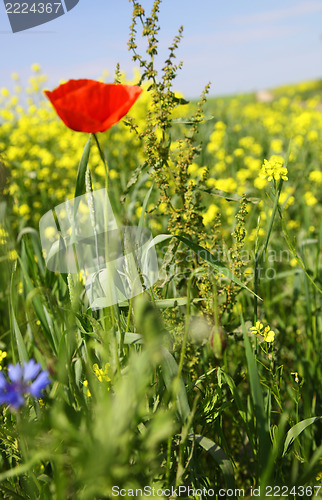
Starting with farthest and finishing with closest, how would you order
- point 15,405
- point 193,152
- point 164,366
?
1. point 193,152
2. point 164,366
3. point 15,405

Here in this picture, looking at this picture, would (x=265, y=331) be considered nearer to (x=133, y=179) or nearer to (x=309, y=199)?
(x=133, y=179)

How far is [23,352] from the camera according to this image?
1.09 metres

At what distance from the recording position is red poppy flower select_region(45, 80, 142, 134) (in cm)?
96

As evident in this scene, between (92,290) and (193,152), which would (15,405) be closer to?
(92,290)

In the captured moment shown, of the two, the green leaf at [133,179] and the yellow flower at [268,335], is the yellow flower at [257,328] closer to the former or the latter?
the yellow flower at [268,335]

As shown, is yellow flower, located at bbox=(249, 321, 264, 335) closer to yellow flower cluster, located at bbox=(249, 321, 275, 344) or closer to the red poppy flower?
yellow flower cluster, located at bbox=(249, 321, 275, 344)

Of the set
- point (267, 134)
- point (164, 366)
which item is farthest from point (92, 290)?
point (267, 134)

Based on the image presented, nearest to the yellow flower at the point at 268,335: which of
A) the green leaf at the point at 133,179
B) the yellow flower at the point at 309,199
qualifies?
the green leaf at the point at 133,179

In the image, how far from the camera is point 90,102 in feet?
3.18

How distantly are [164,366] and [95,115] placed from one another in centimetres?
59

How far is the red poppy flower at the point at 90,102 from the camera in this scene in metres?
0.96

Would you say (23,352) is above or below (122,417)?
below

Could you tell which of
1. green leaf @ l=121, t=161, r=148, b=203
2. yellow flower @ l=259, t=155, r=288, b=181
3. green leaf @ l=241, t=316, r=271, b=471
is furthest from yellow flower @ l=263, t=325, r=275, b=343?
green leaf @ l=121, t=161, r=148, b=203

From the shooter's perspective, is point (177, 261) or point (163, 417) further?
point (177, 261)
